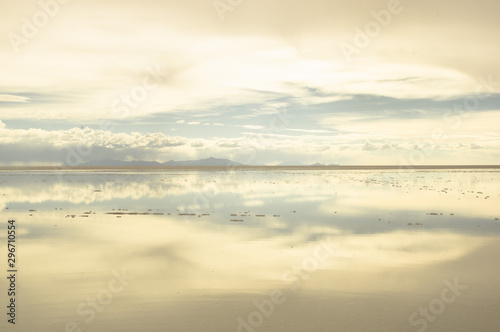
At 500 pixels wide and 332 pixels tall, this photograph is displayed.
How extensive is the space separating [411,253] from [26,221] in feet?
76.9

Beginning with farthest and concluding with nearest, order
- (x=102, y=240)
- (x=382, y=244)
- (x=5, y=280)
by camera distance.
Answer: (x=102, y=240) < (x=382, y=244) < (x=5, y=280)

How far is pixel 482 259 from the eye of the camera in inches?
696

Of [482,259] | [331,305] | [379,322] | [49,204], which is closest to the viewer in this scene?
[379,322]

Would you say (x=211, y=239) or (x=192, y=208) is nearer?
(x=211, y=239)

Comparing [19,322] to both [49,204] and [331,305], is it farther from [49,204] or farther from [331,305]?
[49,204]

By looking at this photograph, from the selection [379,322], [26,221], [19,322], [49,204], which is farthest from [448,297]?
[49,204]

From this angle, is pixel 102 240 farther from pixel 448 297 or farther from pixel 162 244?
pixel 448 297

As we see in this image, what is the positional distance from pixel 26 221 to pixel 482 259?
2611 centimetres

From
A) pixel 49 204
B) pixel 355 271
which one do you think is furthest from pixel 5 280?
pixel 49 204

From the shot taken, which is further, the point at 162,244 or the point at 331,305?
the point at 162,244

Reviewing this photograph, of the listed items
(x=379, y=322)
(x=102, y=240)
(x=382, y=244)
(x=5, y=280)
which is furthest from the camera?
(x=102, y=240)

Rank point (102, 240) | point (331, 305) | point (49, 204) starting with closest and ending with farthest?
point (331, 305) < point (102, 240) < point (49, 204)

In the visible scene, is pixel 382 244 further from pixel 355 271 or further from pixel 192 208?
pixel 192 208

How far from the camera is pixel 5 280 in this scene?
14.8m
